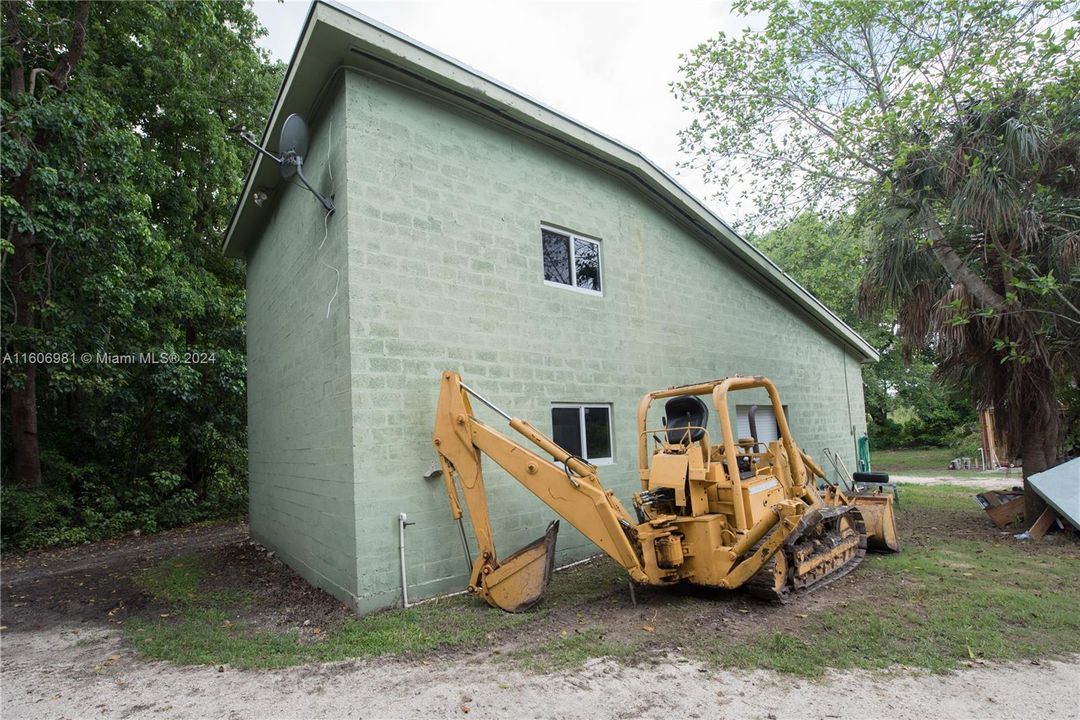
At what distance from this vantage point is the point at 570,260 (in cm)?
895

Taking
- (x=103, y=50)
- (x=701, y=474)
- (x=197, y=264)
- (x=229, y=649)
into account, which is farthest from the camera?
(x=197, y=264)

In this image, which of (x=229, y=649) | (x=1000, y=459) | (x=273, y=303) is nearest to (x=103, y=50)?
(x=273, y=303)

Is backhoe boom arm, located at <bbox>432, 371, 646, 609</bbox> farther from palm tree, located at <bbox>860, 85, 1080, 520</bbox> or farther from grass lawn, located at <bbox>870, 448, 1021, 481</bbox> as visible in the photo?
grass lawn, located at <bbox>870, 448, 1021, 481</bbox>

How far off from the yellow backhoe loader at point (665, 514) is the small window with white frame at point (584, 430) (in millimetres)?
1897

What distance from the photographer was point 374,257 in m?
6.61

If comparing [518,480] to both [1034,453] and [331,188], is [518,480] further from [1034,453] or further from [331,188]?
[1034,453]

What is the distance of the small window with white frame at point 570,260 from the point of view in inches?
343

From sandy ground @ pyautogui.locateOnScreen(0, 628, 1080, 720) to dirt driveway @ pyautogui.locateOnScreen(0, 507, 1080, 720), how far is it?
12 mm

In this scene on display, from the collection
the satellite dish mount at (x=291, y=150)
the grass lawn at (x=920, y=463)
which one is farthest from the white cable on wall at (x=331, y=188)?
the grass lawn at (x=920, y=463)

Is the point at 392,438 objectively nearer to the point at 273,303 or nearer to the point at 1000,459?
the point at 273,303

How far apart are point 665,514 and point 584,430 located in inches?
107

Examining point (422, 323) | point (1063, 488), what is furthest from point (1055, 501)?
point (422, 323)

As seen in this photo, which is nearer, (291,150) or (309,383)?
(291,150)

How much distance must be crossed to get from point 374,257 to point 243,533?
9638 millimetres
